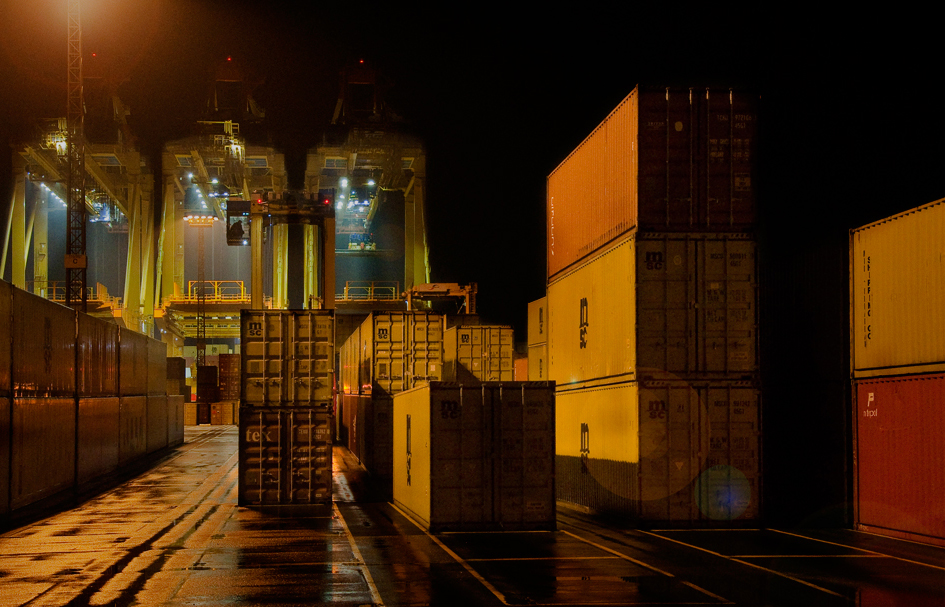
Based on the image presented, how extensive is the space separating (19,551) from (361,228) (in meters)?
56.4

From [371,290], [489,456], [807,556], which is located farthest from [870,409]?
[371,290]

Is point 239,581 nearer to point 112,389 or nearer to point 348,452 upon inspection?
point 112,389

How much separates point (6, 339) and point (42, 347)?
282 cm

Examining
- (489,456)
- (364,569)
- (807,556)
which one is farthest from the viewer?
(489,456)

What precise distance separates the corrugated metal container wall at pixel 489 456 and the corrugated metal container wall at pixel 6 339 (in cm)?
838

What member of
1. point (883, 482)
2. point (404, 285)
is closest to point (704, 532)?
point (883, 482)

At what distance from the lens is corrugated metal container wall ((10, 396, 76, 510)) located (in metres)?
17.8

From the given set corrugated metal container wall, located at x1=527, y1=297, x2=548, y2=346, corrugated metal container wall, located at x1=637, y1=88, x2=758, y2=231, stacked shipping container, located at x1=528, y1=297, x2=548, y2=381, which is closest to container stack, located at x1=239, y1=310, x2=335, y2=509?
corrugated metal container wall, located at x1=637, y1=88, x2=758, y2=231

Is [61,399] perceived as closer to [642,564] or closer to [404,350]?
[404,350]

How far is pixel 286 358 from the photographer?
20.7 metres

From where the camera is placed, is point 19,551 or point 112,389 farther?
point 112,389

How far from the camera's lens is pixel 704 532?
1595 centimetres

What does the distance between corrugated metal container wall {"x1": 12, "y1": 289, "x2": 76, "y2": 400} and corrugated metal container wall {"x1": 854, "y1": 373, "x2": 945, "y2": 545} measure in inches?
654

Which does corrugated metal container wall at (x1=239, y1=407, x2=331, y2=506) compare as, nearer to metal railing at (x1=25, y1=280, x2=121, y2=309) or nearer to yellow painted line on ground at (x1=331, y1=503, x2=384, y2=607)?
yellow painted line on ground at (x1=331, y1=503, x2=384, y2=607)
